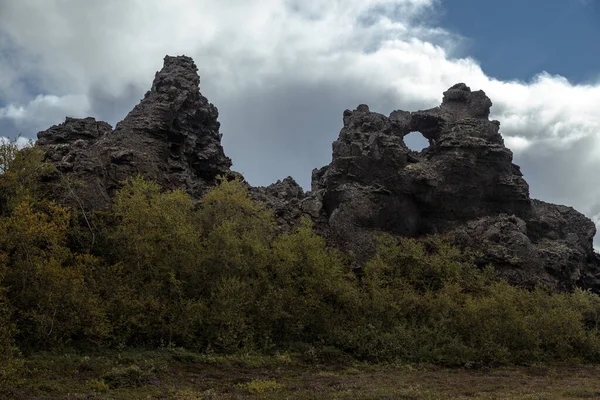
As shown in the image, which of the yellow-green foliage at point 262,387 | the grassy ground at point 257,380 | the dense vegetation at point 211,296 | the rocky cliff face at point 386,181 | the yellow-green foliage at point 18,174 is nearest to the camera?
the grassy ground at point 257,380

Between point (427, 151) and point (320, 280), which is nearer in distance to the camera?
point (320, 280)

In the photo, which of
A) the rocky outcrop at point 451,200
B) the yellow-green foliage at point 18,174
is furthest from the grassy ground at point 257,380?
the rocky outcrop at point 451,200

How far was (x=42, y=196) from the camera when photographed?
52.7 meters

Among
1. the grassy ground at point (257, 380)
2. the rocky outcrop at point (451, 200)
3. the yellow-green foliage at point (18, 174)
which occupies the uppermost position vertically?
the rocky outcrop at point (451, 200)

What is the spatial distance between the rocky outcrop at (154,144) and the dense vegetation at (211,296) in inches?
363

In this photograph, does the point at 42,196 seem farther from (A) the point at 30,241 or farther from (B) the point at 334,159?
(B) the point at 334,159

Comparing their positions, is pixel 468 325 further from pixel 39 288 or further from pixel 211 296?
pixel 39 288

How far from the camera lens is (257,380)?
32250mm

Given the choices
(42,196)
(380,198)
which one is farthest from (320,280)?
(380,198)

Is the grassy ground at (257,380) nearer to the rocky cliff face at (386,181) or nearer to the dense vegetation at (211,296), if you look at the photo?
the dense vegetation at (211,296)

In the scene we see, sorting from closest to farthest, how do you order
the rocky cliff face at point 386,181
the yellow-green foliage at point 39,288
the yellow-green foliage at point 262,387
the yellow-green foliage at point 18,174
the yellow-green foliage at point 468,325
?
the yellow-green foliage at point 262,387 → the yellow-green foliage at point 39,288 → the yellow-green foliage at point 18,174 → the yellow-green foliage at point 468,325 → the rocky cliff face at point 386,181

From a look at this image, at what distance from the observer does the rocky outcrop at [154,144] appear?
64.8 m

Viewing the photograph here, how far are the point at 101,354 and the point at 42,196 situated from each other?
77.3 ft

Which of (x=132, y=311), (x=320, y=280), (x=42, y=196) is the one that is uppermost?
(x=42, y=196)
